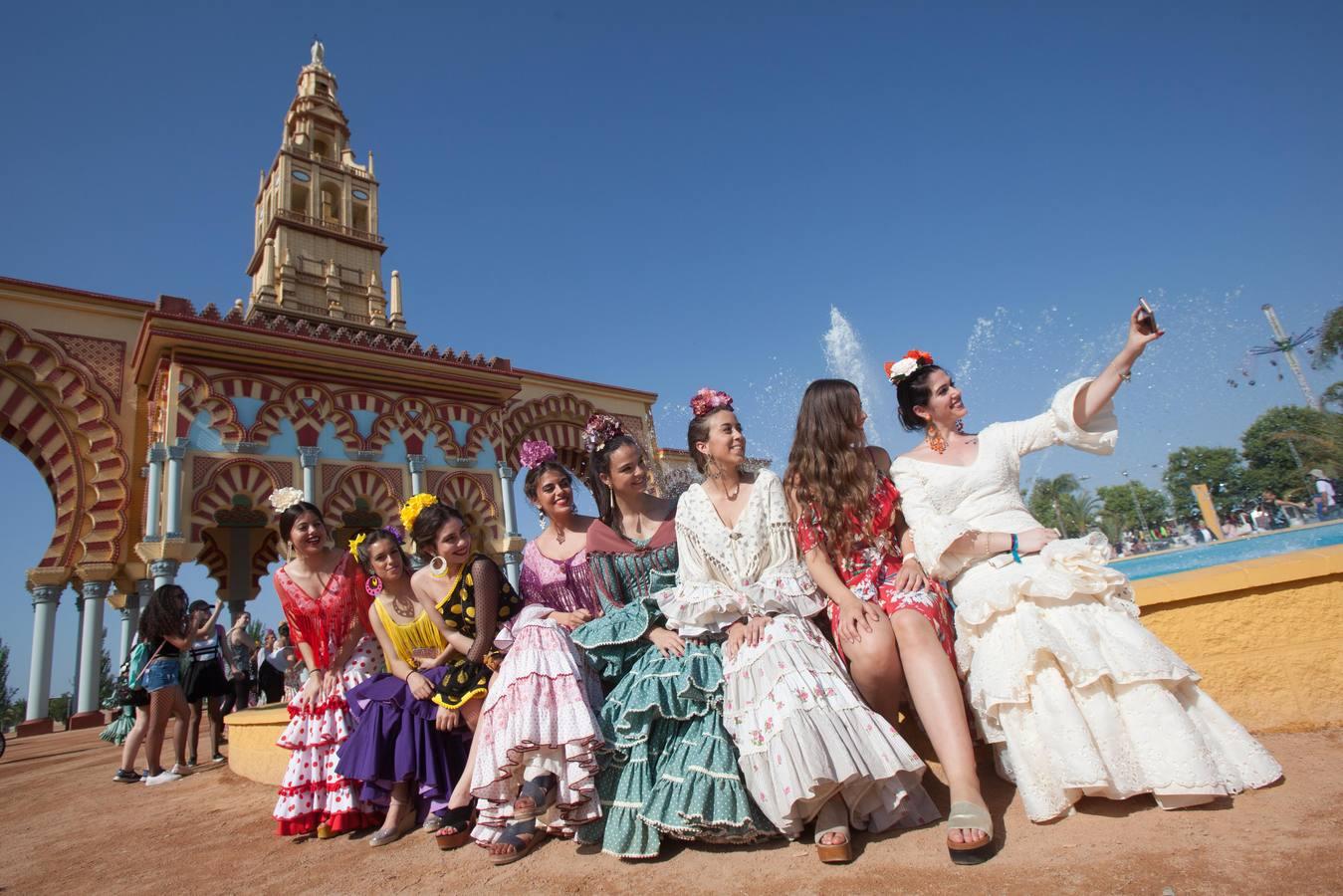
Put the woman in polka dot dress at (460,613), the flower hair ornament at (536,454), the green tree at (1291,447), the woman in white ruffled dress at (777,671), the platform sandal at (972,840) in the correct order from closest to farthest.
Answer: the platform sandal at (972,840) < the woman in white ruffled dress at (777,671) < the woman in polka dot dress at (460,613) < the flower hair ornament at (536,454) < the green tree at (1291,447)

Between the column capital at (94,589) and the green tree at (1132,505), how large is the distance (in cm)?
5963

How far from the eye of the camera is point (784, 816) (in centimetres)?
207

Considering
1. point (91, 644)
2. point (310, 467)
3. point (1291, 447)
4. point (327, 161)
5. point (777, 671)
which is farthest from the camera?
point (1291, 447)

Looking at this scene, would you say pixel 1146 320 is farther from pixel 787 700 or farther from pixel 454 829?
pixel 454 829

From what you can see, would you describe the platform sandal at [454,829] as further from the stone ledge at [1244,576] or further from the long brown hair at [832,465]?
the stone ledge at [1244,576]

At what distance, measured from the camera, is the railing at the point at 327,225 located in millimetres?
20141

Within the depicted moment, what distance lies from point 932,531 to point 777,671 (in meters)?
0.81

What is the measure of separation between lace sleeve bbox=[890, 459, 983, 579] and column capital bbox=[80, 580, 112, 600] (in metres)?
13.2

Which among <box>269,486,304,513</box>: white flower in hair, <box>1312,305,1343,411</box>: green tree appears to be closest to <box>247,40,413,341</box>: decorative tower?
<box>269,486,304,513</box>: white flower in hair

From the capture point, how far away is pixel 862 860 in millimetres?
1978

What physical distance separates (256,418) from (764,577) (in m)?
11.9

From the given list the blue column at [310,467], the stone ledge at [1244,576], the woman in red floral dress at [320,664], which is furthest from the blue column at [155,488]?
the stone ledge at [1244,576]

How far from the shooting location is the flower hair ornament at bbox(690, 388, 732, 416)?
3.15 metres

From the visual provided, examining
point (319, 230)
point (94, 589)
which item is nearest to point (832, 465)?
point (94, 589)
